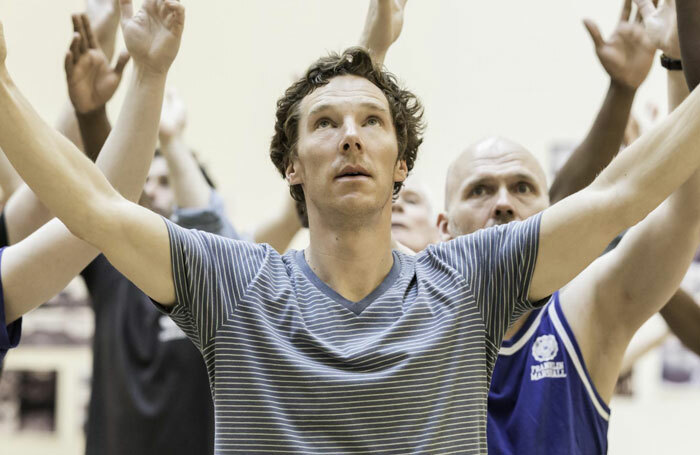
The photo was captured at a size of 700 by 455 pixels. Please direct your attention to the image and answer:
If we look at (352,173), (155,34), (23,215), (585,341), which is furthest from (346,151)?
(23,215)

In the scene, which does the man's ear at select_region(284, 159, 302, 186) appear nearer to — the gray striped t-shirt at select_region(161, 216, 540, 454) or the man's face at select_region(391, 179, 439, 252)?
the gray striped t-shirt at select_region(161, 216, 540, 454)

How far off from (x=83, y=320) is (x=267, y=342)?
10.6 ft

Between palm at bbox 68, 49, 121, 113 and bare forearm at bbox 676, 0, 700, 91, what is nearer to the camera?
bare forearm at bbox 676, 0, 700, 91

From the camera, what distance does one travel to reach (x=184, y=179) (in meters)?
3.04

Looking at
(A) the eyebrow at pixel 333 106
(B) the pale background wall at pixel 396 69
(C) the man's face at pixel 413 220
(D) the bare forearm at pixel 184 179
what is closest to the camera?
(A) the eyebrow at pixel 333 106

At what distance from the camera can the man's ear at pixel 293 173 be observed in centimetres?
185

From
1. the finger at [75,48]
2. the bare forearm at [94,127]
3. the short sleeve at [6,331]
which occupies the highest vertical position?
the finger at [75,48]

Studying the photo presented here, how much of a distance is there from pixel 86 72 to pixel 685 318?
64.1 inches

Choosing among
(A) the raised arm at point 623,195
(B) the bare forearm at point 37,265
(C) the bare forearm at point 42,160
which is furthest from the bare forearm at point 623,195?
(B) the bare forearm at point 37,265

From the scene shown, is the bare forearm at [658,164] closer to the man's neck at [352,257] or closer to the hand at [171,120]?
the man's neck at [352,257]

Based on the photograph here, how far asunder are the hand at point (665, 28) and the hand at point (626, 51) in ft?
1.31

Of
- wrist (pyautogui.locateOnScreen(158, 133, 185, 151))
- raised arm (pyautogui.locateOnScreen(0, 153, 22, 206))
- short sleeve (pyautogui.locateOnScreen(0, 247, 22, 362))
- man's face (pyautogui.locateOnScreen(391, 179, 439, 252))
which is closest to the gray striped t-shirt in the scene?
short sleeve (pyautogui.locateOnScreen(0, 247, 22, 362))

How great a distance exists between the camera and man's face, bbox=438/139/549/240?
7.25 feet

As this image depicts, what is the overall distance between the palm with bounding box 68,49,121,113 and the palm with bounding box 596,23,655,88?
4.07ft
